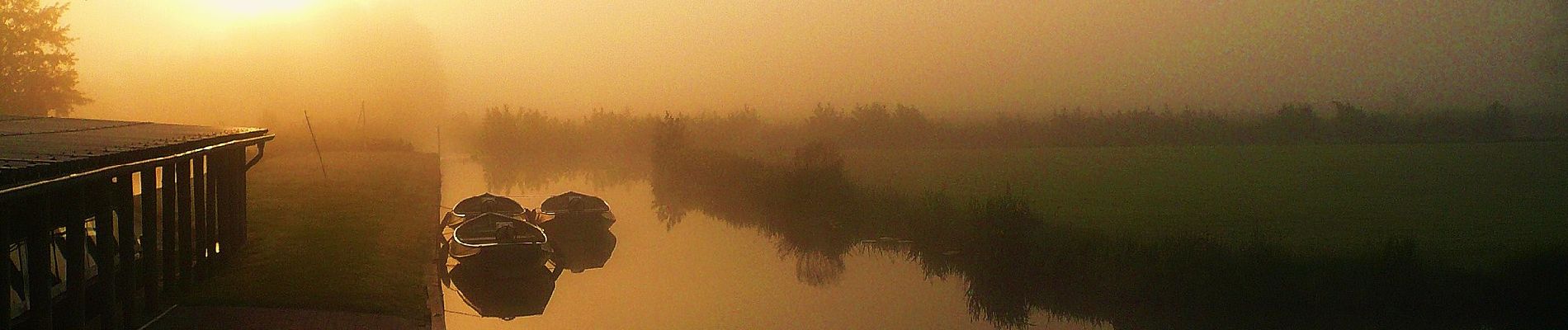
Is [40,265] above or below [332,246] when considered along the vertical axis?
above

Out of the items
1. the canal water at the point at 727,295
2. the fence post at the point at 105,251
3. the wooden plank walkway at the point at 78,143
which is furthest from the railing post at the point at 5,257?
the canal water at the point at 727,295

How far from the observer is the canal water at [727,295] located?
22250mm

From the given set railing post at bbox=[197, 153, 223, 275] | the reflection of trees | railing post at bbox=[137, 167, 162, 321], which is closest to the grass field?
the reflection of trees

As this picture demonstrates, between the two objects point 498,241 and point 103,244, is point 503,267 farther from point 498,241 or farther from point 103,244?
point 103,244

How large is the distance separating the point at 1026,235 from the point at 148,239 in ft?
63.1

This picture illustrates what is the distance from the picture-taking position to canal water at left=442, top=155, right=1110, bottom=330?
22250mm

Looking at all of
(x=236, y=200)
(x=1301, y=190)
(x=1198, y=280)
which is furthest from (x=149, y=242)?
(x=1301, y=190)

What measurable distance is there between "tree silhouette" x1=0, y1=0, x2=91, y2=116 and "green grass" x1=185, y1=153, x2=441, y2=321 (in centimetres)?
814

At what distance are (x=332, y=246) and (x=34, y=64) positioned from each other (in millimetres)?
28413

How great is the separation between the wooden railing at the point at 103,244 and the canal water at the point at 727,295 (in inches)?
209

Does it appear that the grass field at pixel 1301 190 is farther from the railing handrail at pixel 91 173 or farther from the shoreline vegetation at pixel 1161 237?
the railing handrail at pixel 91 173

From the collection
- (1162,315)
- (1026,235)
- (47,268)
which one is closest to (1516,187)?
(1026,235)

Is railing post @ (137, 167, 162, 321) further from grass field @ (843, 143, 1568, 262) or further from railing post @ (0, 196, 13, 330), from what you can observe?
grass field @ (843, 143, 1568, 262)

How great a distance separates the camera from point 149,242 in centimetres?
1297
